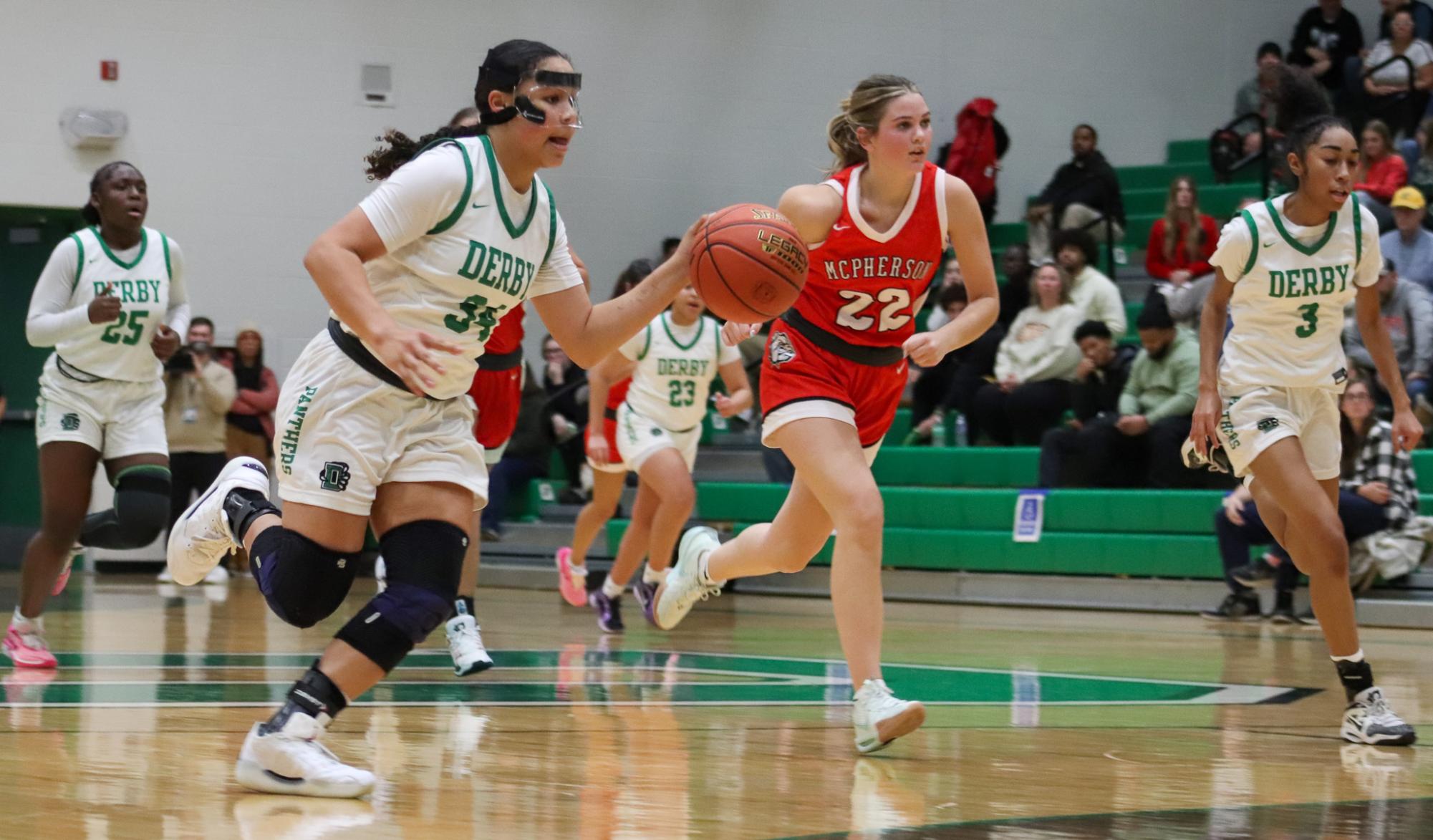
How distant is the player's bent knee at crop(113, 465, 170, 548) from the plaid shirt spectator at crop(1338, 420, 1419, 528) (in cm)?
614

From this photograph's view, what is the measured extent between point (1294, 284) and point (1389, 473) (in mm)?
4416

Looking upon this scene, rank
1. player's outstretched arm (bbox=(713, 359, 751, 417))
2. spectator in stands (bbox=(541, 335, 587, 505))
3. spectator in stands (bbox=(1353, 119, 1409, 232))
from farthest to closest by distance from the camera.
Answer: spectator in stands (bbox=(541, 335, 587, 505))
spectator in stands (bbox=(1353, 119, 1409, 232))
player's outstretched arm (bbox=(713, 359, 751, 417))

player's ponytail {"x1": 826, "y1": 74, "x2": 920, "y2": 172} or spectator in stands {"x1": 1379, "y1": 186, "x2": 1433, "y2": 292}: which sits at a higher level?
spectator in stands {"x1": 1379, "y1": 186, "x2": 1433, "y2": 292}

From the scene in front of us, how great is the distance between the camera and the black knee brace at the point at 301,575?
12.7ft

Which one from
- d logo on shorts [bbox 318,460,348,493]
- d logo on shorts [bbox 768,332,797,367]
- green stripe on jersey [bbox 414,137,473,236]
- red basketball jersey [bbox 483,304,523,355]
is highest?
green stripe on jersey [bbox 414,137,473,236]

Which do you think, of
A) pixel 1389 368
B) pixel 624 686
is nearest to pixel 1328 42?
pixel 1389 368

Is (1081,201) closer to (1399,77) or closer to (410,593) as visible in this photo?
(1399,77)

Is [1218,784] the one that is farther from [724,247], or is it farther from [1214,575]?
[1214,575]

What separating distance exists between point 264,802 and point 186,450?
34.1 feet

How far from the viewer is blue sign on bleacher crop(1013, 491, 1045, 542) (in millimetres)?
11305

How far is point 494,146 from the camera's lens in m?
3.98

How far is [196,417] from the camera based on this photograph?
13438mm

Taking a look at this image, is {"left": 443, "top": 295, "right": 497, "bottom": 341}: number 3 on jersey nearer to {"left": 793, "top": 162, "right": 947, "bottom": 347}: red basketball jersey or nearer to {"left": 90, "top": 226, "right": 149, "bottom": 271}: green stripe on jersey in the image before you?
{"left": 793, "top": 162, "right": 947, "bottom": 347}: red basketball jersey

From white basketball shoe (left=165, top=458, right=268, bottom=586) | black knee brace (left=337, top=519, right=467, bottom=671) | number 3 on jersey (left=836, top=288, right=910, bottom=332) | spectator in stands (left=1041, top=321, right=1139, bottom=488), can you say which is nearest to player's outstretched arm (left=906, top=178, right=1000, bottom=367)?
number 3 on jersey (left=836, top=288, right=910, bottom=332)
